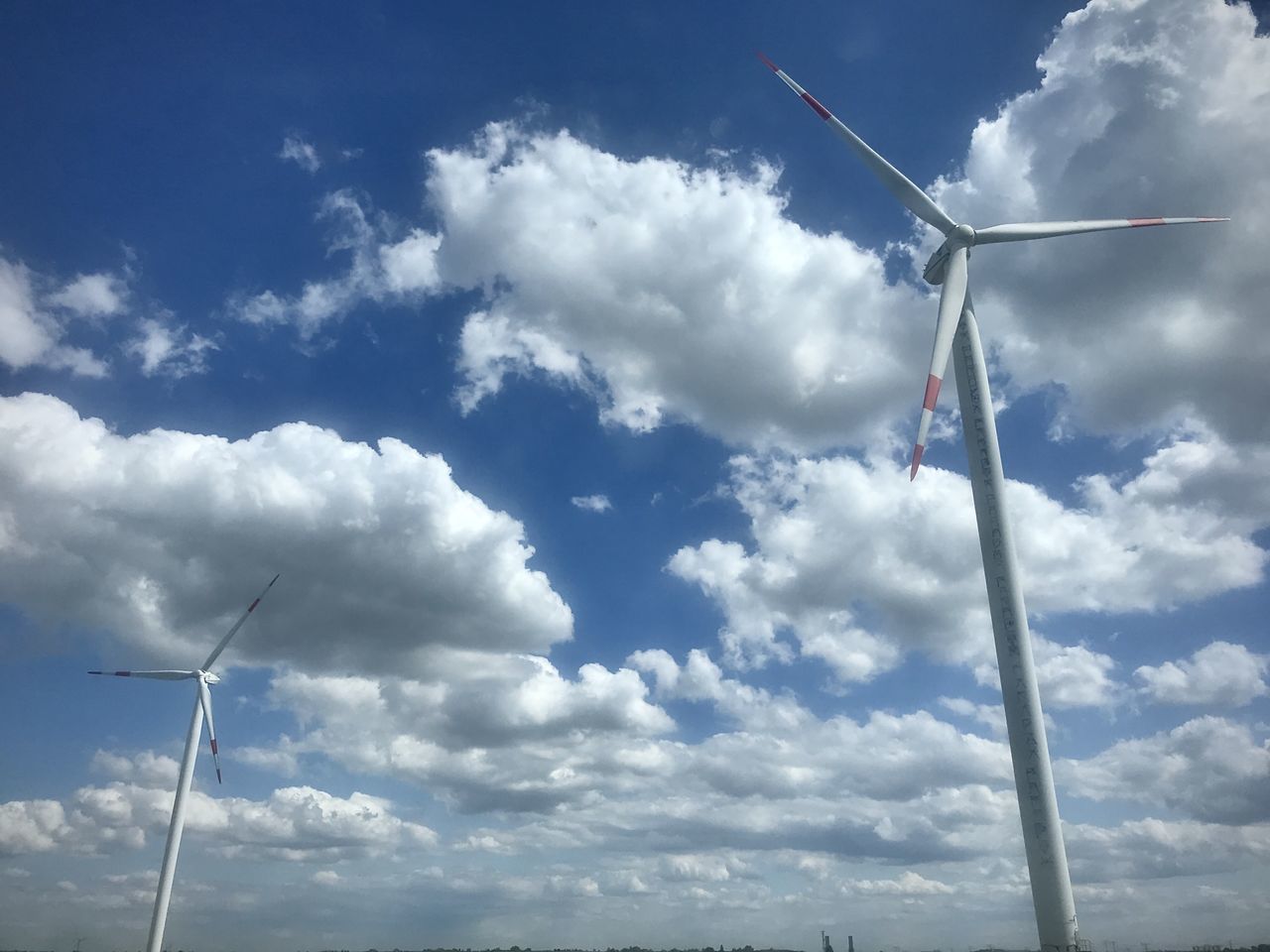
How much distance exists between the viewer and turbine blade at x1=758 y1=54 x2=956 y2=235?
96.0 m

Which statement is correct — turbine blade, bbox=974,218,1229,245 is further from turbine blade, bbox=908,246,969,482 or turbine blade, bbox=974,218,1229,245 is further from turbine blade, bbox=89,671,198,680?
turbine blade, bbox=89,671,198,680

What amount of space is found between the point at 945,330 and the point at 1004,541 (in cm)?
2134

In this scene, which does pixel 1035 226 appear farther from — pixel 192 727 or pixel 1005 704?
pixel 192 727

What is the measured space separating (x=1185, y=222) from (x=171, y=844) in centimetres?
19731

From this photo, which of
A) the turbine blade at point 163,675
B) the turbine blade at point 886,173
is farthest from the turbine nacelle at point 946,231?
the turbine blade at point 163,675

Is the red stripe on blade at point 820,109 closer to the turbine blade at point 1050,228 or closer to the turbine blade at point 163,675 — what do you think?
the turbine blade at point 1050,228

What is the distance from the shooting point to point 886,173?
325 feet

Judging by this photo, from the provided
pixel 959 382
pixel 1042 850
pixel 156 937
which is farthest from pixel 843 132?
pixel 156 937

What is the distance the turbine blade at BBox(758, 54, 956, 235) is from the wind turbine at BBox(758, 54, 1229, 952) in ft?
0.68

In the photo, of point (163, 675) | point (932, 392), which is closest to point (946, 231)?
point (932, 392)

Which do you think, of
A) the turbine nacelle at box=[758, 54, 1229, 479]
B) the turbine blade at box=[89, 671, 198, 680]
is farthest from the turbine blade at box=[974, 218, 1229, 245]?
the turbine blade at box=[89, 671, 198, 680]

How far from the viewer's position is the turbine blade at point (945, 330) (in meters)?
Result: 70.5

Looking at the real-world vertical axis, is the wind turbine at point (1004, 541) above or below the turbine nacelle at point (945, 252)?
below

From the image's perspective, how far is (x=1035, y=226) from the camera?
94.3 metres
